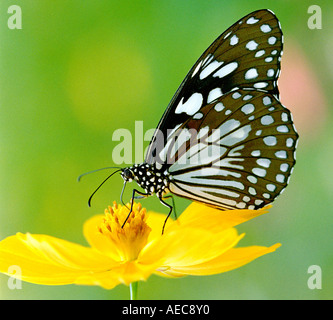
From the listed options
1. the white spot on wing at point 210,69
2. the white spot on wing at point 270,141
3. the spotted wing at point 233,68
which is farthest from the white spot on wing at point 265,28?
the white spot on wing at point 270,141

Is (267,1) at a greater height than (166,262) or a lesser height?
greater

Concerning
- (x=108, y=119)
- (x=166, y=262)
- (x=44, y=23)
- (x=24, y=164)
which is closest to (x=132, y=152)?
(x=108, y=119)

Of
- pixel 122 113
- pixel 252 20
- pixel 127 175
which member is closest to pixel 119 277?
pixel 127 175

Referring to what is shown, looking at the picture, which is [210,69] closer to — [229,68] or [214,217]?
[229,68]

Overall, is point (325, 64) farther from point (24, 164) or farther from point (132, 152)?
point (24, 164)

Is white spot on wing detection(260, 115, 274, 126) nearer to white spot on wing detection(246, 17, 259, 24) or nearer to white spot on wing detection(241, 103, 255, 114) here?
white spot on wing detection(241, 103, 255, 114)

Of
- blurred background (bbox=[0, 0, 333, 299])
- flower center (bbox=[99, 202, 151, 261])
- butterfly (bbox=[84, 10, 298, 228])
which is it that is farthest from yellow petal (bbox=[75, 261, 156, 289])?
blurred background (bbox=[0, 0, 333, 299])
